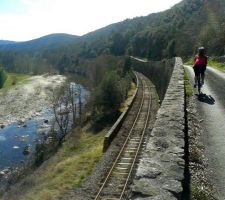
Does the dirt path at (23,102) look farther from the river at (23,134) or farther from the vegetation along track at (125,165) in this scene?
the vegetation along track at (125,165)

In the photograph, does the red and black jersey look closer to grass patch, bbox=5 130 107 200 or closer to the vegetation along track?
the vegetation along track

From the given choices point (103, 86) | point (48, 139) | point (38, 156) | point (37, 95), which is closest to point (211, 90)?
point (38, 156)

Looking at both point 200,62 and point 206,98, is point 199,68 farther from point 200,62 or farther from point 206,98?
point 206,98

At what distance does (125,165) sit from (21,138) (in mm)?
40026

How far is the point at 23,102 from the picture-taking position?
101 meters

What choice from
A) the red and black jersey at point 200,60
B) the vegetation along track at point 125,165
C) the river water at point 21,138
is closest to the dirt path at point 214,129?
the red and black jersey at point 200,60

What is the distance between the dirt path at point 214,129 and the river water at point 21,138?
33.8 meters

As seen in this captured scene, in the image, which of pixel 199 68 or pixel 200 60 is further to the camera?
pixel 199 68

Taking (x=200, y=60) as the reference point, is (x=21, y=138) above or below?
below

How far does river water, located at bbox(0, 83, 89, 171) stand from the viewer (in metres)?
48.2

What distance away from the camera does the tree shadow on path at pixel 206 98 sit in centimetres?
1452

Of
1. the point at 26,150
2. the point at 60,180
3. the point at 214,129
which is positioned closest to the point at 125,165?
the point at 60,180

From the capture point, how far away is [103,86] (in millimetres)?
53000

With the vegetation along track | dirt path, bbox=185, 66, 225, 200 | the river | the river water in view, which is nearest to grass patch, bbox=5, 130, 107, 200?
the vegetation along track
